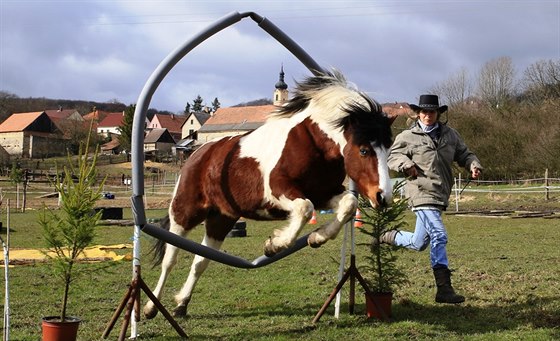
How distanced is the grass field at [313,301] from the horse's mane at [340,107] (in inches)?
76.1

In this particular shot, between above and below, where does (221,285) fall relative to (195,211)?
below

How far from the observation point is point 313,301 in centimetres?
752

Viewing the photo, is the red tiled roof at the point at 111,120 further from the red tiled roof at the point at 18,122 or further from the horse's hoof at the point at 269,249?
the horse's hoof at the point at 269,249

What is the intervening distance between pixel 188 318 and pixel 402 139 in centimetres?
311

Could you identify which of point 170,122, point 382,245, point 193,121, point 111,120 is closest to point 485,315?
point 382,245

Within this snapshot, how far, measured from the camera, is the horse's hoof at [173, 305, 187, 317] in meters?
6.66

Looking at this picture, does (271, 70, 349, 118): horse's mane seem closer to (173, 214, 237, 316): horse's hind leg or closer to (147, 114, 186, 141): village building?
(173, 214, 237, 316): horse's hind leg

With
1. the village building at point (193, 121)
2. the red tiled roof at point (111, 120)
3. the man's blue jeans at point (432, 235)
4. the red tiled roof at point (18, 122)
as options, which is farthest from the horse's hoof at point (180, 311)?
the red tiled roof at point (111, 120)

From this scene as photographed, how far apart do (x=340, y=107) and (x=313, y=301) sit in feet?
9.86

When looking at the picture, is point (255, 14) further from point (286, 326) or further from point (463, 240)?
point (463, 240)

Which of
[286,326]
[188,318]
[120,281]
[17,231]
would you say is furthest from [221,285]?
[17,231]

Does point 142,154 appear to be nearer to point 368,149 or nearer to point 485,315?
point 368,149

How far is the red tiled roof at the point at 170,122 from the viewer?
128 m

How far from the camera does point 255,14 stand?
254 inches
